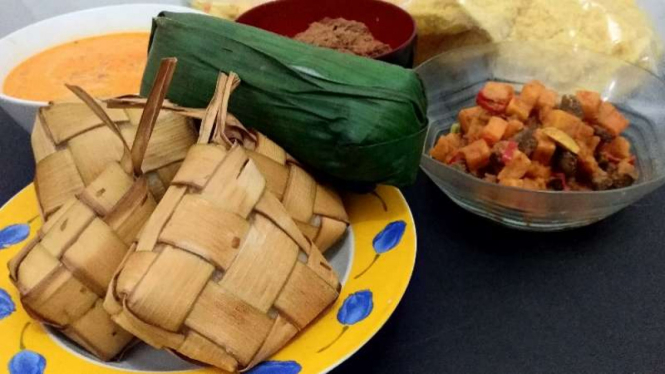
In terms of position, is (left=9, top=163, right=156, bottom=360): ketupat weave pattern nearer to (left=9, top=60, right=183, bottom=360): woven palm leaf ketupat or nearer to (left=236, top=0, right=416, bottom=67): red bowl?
(left=9, top=60, right=183, bottom=360): woven palm leaf ketupat

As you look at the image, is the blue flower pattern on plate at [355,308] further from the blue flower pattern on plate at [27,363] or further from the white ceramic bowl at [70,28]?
the white ceramic bowl at [70,28]

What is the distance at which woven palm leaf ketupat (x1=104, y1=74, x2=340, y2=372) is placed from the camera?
0.55 meters

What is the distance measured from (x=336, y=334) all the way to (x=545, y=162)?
37 cm

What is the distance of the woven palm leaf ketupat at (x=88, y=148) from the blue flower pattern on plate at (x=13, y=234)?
7cm

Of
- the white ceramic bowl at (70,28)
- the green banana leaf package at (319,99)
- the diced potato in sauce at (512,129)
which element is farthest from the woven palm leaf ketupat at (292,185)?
the white ceramic bowl at (70,28)

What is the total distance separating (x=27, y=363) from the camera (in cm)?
61

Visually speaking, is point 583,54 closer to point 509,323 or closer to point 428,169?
point 428,169

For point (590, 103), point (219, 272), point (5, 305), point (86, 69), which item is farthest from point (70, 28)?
point (590, 103)

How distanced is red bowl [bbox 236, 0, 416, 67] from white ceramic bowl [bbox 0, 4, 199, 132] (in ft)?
0.34

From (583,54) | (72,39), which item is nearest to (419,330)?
(583,54)

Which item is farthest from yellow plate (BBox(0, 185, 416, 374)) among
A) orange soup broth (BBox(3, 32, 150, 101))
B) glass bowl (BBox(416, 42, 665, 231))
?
orange soup broth (BBox(3, 32, 150, 101))

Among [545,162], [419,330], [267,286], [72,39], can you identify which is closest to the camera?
[267,286]

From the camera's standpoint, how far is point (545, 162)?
0.81 m

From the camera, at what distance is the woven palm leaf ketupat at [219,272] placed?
553 mm
